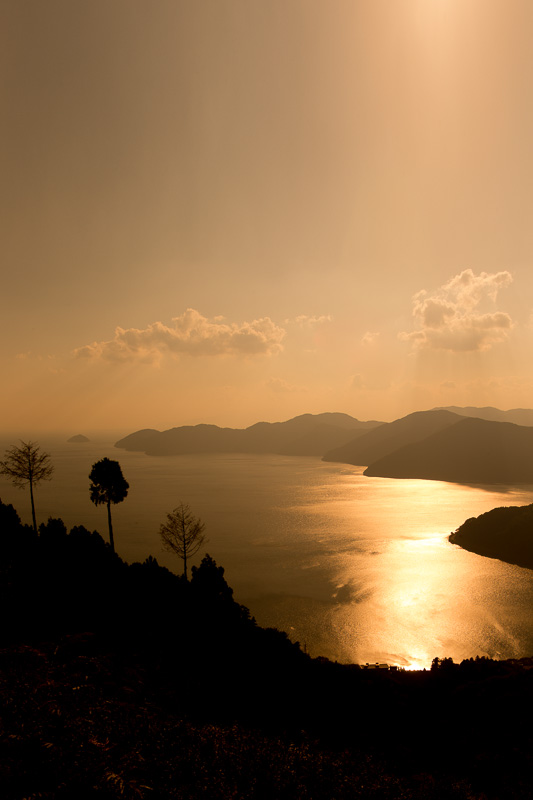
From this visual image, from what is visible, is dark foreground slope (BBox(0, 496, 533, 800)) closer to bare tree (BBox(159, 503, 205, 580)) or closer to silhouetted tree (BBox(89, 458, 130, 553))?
silhouetted tree (BBox(89, 458, 130, 553))

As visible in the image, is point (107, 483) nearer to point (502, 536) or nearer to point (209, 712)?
point (209, 712)

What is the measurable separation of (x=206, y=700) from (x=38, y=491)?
169067 mm

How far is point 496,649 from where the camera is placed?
144 ft

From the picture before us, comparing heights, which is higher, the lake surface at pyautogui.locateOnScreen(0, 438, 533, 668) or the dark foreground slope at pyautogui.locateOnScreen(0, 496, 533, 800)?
the dark foreground slope at pyautogui.locateOnScreen(0, 496, 533, 800)

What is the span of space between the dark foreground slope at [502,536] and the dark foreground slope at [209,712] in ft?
199

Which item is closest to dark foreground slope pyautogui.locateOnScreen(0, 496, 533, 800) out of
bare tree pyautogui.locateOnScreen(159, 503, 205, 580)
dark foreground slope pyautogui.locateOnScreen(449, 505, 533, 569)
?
bare tree pyautogui.locateOnScreen(159, 503, 205, 580)

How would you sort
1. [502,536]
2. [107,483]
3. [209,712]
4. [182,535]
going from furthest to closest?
[502,536]
[182,535]
[107,483]
[209,712]

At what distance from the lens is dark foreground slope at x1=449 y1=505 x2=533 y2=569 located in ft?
259

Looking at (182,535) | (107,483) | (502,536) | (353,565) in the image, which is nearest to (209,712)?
(107,483)

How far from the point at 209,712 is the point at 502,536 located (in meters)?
88.2

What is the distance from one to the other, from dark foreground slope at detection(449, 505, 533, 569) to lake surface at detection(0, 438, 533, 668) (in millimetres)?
3303

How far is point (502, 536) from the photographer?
84.6 m

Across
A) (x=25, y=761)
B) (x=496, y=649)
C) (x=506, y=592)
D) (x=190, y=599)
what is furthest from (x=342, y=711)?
(x=506, y=592)

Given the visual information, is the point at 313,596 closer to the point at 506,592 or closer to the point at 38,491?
the point at 506,592
